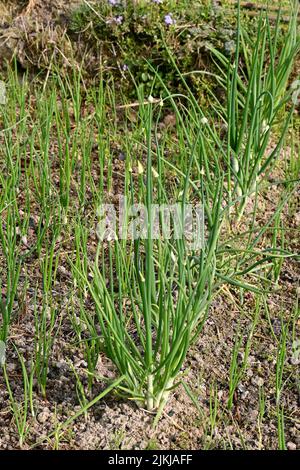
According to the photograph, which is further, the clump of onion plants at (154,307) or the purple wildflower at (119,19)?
the purple wildflower at (119,19)

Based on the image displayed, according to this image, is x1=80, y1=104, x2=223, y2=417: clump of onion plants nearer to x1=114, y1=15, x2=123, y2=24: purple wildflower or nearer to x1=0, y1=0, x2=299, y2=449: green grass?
x1=0, y1=0, x2=299, y2=449: green grass

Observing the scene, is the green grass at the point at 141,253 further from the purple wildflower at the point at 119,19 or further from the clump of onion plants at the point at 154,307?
the purple wildflower at the point at 119,19

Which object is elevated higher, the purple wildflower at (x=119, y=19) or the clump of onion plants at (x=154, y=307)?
the purple wildflower at (x=119, y=19)

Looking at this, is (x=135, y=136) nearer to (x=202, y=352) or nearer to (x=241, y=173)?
(x=241, y=173)

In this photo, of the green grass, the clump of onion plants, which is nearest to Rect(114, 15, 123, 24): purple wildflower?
the green grass

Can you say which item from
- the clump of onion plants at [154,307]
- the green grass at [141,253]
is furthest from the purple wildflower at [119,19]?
the clump of onion plants at [154,307]

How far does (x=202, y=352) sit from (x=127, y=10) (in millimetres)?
1848

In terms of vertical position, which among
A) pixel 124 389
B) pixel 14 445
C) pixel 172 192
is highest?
pixel 172 192

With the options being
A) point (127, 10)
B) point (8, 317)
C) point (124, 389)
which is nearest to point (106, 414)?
point (124, 389)

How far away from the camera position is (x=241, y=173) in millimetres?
2814

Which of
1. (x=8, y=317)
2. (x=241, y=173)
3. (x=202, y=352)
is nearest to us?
(x=8, y=317)

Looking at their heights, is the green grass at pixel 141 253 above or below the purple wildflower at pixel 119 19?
below

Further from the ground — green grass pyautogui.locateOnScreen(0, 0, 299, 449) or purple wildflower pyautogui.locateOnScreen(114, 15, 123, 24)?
purple wildflower pyautogui.locateOnScreen(114, 15, 123, 24)

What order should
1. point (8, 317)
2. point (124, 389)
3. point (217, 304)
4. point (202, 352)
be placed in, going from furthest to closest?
point (217, 304), point (202, 352), point (8, 317), point (124, 389)
